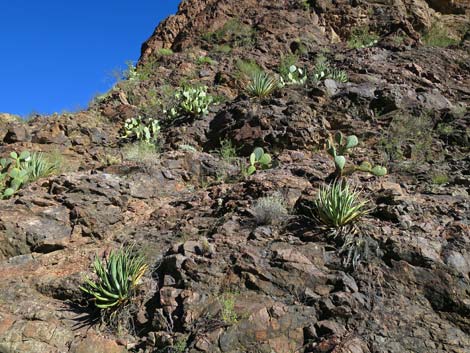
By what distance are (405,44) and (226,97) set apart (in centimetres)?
542

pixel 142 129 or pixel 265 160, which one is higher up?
pixel 142 129

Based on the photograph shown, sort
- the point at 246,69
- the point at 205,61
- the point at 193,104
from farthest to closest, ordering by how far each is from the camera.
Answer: the point at 205,61
the point at 246,69
the point at 193,104

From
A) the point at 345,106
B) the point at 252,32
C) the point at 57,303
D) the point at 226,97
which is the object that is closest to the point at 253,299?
the point at 57,303

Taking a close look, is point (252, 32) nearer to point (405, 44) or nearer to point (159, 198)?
point (405, 44)

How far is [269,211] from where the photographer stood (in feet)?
21.3

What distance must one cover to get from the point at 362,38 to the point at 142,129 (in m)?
8.16

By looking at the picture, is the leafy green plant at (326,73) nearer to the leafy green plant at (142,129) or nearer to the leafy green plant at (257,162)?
the leafy green plant at (257,162)

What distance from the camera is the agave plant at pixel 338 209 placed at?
5.80 m

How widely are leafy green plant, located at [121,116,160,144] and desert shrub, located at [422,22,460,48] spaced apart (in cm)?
824

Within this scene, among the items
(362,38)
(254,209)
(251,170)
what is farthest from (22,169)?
(362,38)

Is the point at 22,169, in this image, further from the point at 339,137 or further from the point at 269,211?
the point at 339,137

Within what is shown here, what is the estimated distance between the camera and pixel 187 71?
13.9m

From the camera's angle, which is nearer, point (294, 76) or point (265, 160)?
point (265, 160)

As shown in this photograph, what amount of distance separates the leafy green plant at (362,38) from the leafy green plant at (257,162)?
24.2ft
